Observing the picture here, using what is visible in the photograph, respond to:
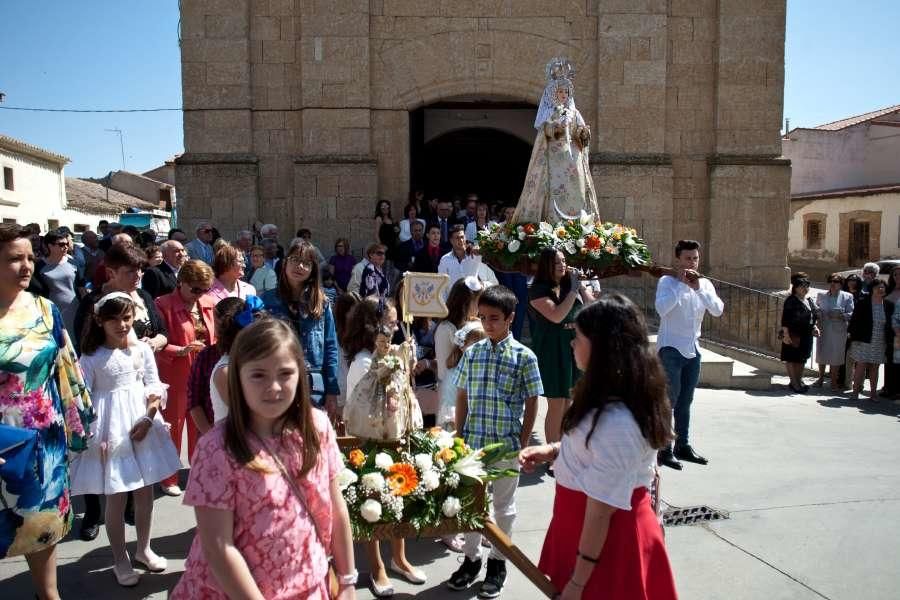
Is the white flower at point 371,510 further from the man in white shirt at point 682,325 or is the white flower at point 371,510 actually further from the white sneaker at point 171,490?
the man in white shirt at point 682,325

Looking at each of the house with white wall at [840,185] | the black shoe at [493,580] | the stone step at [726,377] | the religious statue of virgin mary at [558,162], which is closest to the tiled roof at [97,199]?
the house with white wall at [840,185]

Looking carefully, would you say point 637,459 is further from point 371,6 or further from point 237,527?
point 371,6

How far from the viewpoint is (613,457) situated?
2.46m

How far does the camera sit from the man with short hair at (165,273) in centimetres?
686

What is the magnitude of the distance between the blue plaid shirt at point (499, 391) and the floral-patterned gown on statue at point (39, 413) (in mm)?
2087

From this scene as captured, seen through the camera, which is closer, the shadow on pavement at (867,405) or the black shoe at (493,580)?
the black shoe at (493,580)

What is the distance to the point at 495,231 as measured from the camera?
23.6ft

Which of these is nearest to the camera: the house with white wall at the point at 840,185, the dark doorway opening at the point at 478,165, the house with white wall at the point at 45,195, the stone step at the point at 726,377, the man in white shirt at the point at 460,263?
the man in white shirt at the point at 460,263

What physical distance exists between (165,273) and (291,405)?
5.26 metres

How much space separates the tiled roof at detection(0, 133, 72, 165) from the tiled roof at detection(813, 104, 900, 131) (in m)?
36.6

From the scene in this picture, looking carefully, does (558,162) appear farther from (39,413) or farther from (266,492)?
(266,492)

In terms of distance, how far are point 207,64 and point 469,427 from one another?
1004 centimetres

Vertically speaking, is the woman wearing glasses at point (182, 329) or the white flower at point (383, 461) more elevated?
the woman wearing glasses at point (182, 329)

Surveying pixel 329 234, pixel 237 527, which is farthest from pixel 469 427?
pixel 329 234
